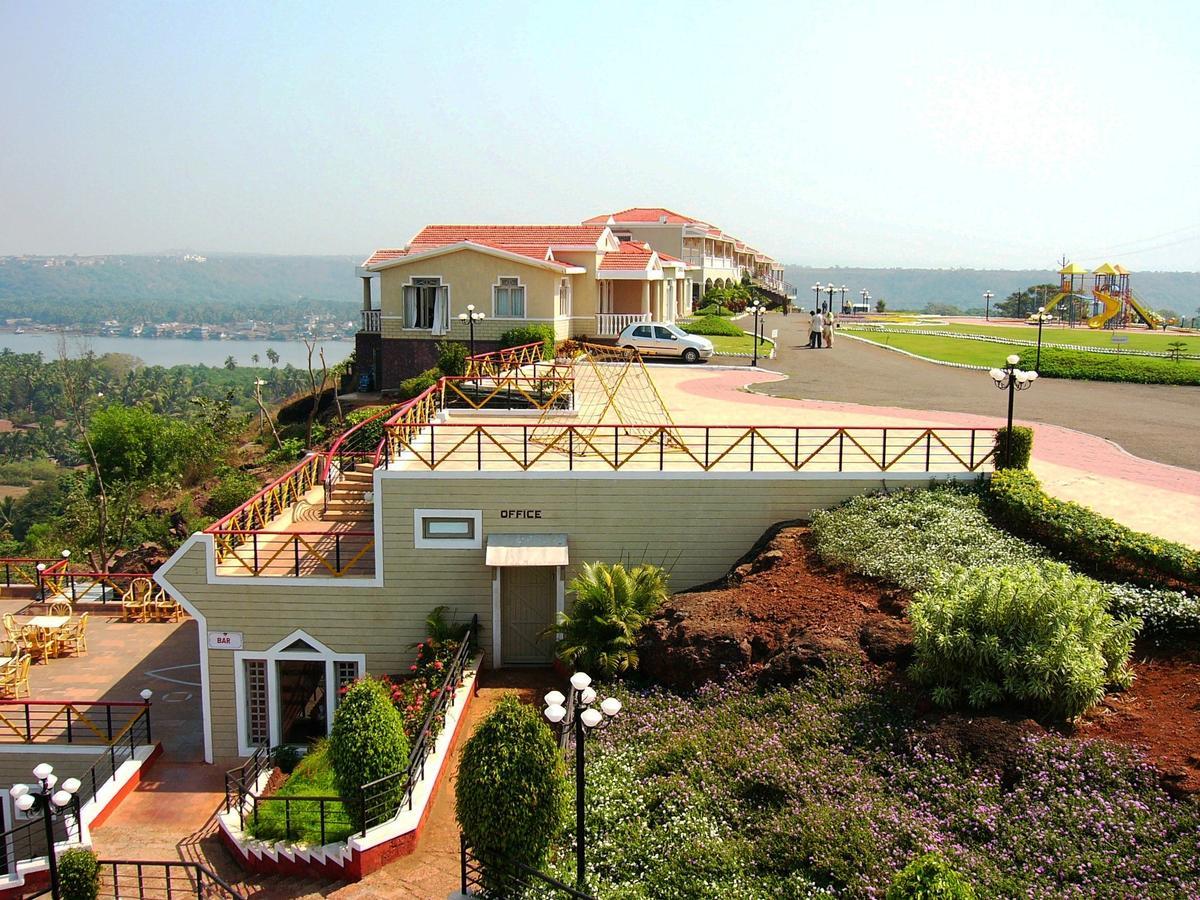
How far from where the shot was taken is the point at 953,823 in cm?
998

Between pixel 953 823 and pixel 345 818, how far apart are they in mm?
6956

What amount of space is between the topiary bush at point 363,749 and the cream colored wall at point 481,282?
2439 centimetres

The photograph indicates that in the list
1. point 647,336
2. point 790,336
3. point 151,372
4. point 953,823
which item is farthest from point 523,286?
point 151,372

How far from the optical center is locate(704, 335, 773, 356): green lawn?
39.9m

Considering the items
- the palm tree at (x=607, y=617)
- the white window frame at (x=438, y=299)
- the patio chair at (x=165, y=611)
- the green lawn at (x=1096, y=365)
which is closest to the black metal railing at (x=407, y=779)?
the palm tree at (x=607, y=617)

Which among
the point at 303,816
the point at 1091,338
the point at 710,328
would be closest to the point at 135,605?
the point at 303,816

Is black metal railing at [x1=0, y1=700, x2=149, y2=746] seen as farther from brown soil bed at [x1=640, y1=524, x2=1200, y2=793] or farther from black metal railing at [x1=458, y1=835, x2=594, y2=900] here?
brown soil bed at [x1=640, y1=524, x2=1200, y2=793]

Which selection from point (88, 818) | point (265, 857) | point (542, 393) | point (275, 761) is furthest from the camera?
point (542, 393)

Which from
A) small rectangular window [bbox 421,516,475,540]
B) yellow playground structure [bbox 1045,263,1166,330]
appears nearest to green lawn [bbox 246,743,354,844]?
small rectangular window [bbox 421,516,475,540]

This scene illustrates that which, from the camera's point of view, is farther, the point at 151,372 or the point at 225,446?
the point at 151,372

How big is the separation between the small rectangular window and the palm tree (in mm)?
2054

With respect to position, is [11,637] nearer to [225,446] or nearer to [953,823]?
[953,823]

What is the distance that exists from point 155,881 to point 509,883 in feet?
16.2

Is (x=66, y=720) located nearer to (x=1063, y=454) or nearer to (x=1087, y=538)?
(x=1087, y=538)
